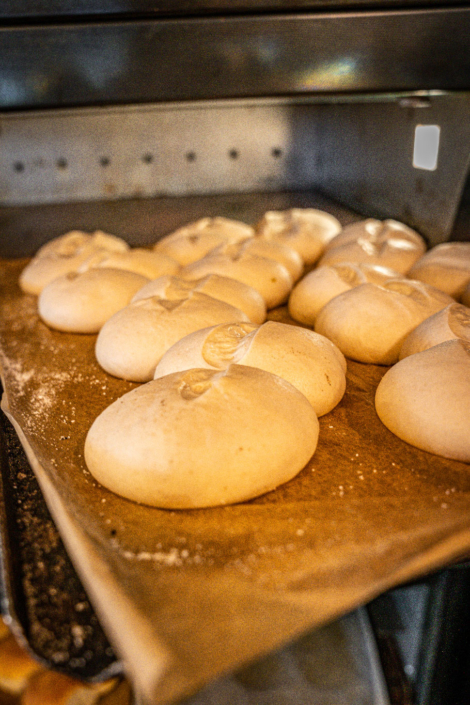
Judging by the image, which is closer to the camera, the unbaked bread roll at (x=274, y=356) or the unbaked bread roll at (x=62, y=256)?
the unbaked bread roll at (x=274, y=356)

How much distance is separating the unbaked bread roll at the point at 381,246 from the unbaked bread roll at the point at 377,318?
1.56ft

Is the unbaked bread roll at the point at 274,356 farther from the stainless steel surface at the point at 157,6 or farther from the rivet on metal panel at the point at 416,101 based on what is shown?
the rivet on metal panel at the point at 416,101

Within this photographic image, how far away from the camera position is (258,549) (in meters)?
0.91

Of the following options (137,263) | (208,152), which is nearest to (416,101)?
(137,263)

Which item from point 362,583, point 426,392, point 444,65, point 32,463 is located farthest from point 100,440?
point 444,65

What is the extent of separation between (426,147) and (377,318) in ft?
3.60

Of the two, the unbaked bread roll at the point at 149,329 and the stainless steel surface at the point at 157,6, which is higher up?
the stainless steel surface at the point at 157,6

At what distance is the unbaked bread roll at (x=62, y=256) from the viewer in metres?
2.23

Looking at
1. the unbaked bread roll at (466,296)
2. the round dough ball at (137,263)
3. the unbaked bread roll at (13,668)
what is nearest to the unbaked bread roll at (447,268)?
the unbaked bread roll at (466,296)

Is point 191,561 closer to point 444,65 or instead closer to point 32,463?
point 32,463

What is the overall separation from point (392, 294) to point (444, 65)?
696 mm

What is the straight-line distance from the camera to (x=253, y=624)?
30.1 inches

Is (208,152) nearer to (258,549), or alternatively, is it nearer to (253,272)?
(253,272)

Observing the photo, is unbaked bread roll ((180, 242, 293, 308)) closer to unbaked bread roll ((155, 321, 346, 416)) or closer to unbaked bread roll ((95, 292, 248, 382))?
unbaked bread roll ((95, 292, 248, 382))
